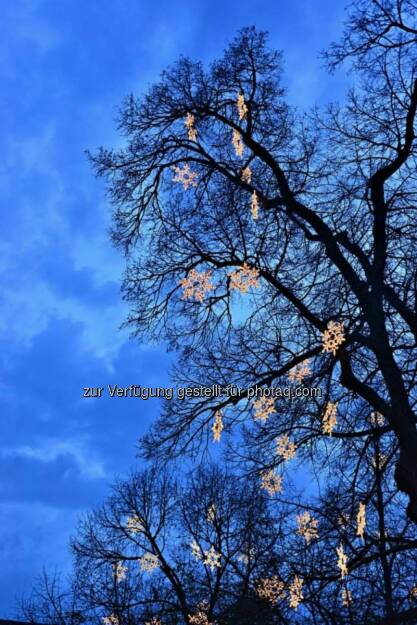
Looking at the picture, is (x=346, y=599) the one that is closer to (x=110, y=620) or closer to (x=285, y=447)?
(x=285, y=447)

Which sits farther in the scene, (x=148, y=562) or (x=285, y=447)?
(x=148, y=562)

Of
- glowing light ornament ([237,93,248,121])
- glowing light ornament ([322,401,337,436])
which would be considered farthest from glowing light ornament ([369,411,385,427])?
glowing light ornament ([237,93,248,121])

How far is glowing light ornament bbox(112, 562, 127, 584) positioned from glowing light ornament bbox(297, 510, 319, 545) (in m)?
9.35

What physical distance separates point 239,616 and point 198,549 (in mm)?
9660

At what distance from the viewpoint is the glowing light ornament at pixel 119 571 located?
16.5 m

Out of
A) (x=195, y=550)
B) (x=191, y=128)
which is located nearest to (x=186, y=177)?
(x=191, y=128)

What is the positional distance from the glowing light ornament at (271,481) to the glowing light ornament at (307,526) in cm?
75

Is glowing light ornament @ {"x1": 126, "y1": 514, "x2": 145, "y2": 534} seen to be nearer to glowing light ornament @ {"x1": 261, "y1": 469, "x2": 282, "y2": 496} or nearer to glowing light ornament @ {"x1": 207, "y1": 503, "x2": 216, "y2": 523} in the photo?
glowing light ornament @ {"x1": 207, "y1": 503, "x2": 216, "y2": 523}

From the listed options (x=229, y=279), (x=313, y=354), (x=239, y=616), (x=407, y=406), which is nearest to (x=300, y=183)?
(x=229, y=279)

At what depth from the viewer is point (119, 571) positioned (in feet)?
54.9

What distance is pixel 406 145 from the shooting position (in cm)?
870

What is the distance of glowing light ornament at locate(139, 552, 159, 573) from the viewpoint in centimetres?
1620

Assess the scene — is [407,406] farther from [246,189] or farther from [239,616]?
[246,189]

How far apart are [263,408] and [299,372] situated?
651mm
